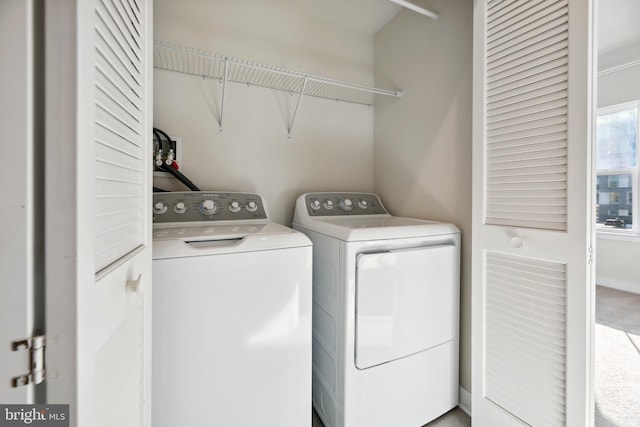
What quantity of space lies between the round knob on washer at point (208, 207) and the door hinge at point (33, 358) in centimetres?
114

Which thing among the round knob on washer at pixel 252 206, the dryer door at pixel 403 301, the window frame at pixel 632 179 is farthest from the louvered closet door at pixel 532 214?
the window frame at pixel 632 179

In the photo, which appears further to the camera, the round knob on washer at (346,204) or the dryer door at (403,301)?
the round knob on washer at (346,204)

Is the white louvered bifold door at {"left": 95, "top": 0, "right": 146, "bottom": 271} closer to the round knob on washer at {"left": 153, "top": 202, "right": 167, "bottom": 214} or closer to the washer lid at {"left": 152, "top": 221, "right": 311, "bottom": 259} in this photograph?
the washer lid at {"left": 152, "top": 221, "right": 311, "bottom": 259}

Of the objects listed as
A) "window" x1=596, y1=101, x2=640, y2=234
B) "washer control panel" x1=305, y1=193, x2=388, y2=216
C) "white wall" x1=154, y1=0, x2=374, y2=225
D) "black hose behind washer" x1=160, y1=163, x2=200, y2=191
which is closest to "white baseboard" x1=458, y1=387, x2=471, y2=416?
"washer control panel" x1=305, y1=193, x2=388, y2=216

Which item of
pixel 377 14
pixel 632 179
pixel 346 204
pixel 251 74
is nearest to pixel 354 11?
pixel 377 14

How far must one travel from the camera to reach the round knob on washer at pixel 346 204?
1914 millimetres

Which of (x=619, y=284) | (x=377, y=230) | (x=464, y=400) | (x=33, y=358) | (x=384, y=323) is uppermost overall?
(x=377, y=230)

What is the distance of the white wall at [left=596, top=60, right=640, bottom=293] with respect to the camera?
3240 millimetres

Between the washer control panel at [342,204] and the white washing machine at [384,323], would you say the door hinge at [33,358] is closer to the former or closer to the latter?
the white washing machine at [384,323]

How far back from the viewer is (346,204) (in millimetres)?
1939

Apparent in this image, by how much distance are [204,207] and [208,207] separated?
0.07 feet

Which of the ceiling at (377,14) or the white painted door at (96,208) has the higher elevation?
the ceiling at (377,14)

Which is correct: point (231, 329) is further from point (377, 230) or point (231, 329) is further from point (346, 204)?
point (346, 204)

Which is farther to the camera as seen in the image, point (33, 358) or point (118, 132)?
point (118, 132)
